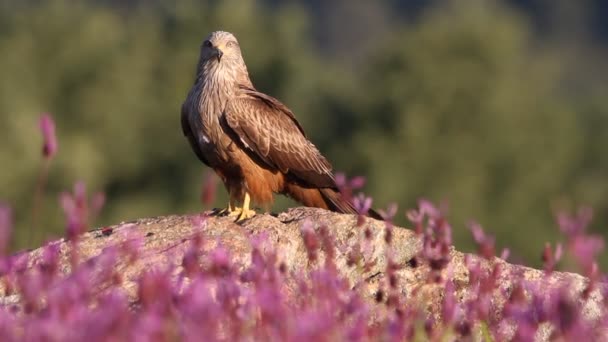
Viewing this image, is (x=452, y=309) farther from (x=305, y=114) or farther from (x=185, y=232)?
(x=305, y=114)

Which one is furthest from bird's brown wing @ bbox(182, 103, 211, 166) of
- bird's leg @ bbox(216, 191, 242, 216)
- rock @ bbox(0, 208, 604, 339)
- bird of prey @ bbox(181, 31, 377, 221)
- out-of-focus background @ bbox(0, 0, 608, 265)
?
out-of-focus background @ bbox(0, 0, 608, 265)

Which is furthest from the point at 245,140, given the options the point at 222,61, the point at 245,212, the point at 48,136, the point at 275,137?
the point at 48,136

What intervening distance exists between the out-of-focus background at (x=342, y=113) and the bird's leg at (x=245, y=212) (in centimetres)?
2945

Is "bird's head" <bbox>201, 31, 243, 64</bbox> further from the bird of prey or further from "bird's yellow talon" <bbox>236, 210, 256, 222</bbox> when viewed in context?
"bird's yellow talon" <bbox>236, 210, 256, 222</bbox>

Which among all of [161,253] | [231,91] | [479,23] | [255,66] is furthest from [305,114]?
[161,253]

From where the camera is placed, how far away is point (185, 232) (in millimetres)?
7734

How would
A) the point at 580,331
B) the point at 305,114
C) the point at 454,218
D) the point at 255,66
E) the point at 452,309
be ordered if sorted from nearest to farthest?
the point at 580,331, the point at 452,309, the point at 454,218, the point at 305,114, the point at 255,66

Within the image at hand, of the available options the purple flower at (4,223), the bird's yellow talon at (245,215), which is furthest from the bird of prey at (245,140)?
the purple flower at (4,223)

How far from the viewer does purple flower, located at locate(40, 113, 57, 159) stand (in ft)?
12.9

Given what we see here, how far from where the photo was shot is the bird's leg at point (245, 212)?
28.8 feet

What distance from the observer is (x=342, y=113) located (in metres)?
51.6

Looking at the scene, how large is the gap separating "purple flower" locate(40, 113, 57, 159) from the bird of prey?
17.4 feet

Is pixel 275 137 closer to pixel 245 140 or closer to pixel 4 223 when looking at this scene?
pixel 245 140

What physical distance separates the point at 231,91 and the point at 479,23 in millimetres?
39141
